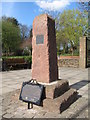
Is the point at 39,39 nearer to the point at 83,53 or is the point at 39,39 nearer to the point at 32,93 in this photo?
the point at 32,93

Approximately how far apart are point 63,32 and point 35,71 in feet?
79.3

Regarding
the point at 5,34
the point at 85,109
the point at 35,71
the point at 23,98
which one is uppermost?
the point at 5,34

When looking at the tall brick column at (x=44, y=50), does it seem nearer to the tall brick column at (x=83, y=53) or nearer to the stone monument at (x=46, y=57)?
the stone monument at (x=46, y=57)

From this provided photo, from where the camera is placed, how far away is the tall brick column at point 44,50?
392cm

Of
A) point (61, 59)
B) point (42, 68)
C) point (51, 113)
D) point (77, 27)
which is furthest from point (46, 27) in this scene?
point (77, 27)

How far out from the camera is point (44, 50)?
3947 mm

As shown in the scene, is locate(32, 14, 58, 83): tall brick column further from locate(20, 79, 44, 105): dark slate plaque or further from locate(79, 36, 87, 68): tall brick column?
locate(79, 36, 87, 68): tall brick column

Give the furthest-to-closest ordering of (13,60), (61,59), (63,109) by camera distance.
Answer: (61,59) → (13,60) → (63,109)

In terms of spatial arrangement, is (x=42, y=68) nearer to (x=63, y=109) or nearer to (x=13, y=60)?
(x=63, y=109)

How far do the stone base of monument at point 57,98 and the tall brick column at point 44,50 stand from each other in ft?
1.29

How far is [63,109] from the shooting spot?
3.36 metres

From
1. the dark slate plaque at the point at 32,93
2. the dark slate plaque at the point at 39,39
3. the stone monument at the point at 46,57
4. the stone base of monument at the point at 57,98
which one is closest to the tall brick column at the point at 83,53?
the stone monument at the point at 46,57

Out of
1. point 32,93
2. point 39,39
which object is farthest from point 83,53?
point 32,93

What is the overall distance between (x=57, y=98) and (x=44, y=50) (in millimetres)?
1355
